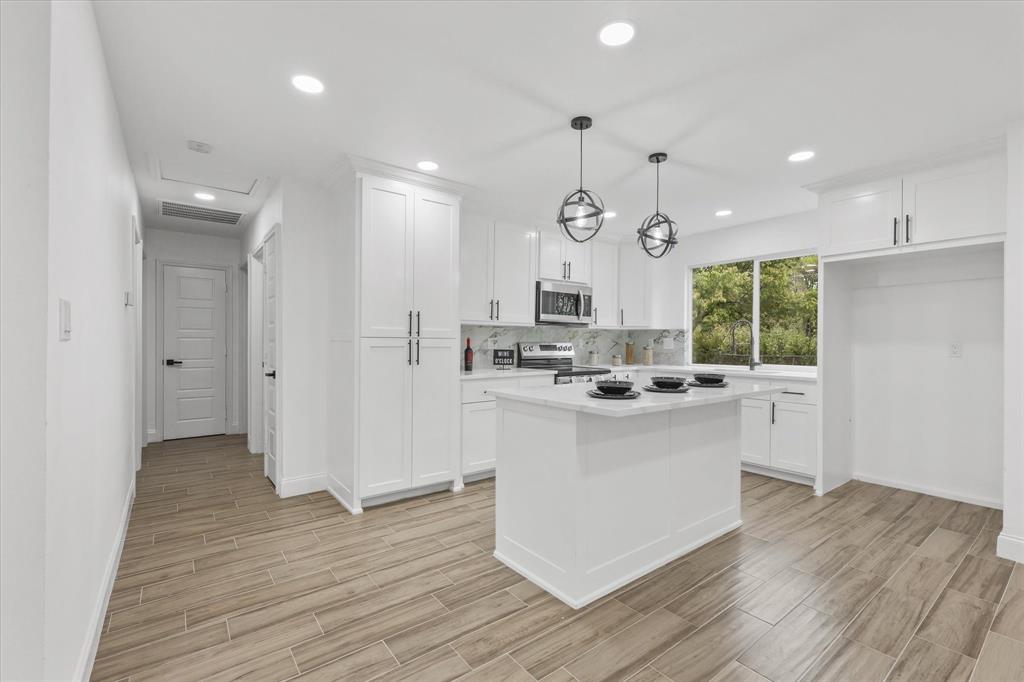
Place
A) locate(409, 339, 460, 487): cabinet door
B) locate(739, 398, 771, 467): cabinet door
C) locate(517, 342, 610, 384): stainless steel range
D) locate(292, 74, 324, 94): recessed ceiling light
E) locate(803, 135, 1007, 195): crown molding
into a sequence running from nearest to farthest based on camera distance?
locate(292, 74, 324, 94): recessed ceiling light → locate(803, 135, 1007, 195): crown molding → locate(409, 339, 460, 487): cabinet door → locate(739, 398, 771, 467): cabinet door → locate(517, 342, 610, 384): stainless steel range

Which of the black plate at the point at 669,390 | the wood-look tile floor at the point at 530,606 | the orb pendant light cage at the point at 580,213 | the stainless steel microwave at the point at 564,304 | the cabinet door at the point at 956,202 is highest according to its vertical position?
the cabinet door at the point at 956,202

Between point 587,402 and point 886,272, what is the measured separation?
3482 millimetres

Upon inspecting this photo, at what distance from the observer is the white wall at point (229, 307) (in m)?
5.57

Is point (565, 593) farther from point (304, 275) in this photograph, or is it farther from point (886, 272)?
point (886, 272)

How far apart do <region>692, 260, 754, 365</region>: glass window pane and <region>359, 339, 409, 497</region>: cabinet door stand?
3.60 meters

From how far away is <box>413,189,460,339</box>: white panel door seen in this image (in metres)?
3.70

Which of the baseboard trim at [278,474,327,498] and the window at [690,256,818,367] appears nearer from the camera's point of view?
the baseboard trim at [278,474,327,498]

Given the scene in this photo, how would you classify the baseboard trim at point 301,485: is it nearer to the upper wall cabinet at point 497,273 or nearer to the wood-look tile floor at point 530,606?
the wood-look tile floor at point 530,606

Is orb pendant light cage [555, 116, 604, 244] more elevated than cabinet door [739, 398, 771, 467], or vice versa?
orb pendant light cage [555, 116, 604, 244]

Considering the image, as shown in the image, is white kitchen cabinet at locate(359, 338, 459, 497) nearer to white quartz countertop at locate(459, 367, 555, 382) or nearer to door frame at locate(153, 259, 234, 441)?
white quartz countertop at locate(459, 367, 555, 382)

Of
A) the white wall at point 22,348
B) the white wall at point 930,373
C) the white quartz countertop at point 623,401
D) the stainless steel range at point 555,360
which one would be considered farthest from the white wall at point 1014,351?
the white wall at point 22,348

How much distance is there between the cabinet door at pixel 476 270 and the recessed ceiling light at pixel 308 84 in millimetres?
2147

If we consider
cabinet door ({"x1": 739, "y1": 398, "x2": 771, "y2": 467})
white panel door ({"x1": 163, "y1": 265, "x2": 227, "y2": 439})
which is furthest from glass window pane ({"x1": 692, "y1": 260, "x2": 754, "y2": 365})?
white panel door ({"x1": 163, "y1": 265, "x2": 227, "y2": 439})

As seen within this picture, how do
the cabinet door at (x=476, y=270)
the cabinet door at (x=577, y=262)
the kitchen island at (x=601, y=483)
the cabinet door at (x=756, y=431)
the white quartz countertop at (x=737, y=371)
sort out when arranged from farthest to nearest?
the cabinet door at (x=577, y=262), the cabinet door at (x=476, y=270), the cabinet door at (x=756, y=431), the white quartz countertop at (x=737, y=371), the kitchen island at (x=601, y=483)
